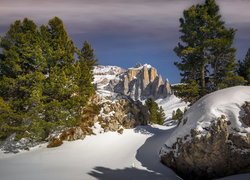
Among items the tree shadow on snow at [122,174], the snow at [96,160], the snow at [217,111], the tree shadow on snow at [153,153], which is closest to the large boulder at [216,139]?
the snow at [217,111]

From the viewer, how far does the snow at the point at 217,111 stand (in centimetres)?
1836

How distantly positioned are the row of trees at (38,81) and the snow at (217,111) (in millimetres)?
10342

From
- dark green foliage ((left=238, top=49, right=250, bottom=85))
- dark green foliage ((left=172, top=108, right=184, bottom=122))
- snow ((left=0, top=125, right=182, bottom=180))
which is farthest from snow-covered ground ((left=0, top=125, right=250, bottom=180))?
dark green foliage ((left=238, top=49, right=250, bottom=85))

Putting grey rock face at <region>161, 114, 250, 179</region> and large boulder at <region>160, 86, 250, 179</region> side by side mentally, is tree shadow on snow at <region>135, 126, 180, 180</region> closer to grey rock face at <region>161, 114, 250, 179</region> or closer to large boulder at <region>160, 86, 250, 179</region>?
large boulder at <region>160, 86, 250, 179</region>

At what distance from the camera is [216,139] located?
18.1 meters

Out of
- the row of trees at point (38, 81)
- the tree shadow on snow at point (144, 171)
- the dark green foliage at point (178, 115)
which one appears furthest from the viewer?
the dark green foliage at point (178, 115)

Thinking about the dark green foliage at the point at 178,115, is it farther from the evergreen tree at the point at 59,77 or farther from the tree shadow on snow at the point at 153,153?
the evergreen tree at the point at 59,77

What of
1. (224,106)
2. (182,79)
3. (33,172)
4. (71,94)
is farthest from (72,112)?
(224,106)

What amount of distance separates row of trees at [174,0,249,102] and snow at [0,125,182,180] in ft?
18.2

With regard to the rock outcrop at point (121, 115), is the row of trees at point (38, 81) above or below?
above

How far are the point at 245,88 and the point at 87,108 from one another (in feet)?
48.1

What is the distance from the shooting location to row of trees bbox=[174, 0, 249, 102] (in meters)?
29.3

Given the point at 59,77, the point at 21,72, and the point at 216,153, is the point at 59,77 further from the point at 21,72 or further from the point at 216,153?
the point at 216,153

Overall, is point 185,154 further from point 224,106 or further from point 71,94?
point 71,94
